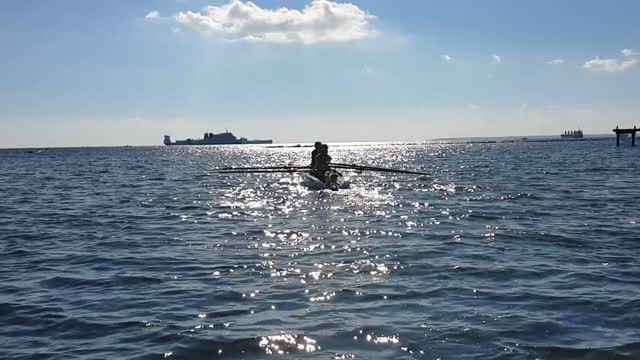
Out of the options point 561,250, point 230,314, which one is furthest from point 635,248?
point 230,314

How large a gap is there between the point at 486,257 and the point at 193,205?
1749 cm

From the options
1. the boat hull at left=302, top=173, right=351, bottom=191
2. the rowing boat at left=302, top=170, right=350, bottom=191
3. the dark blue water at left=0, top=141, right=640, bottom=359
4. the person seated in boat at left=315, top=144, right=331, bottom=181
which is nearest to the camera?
the dark blue water at left=0, top=141, right=640, bottom=359

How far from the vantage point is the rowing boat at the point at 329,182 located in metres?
34.8

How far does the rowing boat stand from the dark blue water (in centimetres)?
999

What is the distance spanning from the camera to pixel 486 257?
14.4 meters

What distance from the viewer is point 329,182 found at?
34875 millimetres

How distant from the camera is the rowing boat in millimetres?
34812

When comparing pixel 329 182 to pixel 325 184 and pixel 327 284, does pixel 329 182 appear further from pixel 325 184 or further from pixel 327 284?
pixel 327 284

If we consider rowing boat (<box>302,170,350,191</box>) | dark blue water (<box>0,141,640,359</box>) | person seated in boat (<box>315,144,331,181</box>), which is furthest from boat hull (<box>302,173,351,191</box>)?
dark blue water (<box>0,141,640,359</box>)

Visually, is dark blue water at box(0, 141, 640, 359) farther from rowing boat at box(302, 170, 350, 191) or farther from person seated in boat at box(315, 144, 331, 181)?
person seated in boat at box(315, 144, 331, 181)

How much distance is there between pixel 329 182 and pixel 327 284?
907 inches

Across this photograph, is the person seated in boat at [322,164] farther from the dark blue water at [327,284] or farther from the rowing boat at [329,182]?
the dark blue water at [327,284]

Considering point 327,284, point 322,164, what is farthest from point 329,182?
point 327,284

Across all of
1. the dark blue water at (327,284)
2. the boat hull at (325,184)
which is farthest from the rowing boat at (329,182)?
the dark blue water at (327,284)
